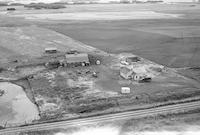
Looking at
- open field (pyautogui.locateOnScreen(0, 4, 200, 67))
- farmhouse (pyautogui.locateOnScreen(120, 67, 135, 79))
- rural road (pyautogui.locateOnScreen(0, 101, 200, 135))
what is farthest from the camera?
open field (pyautogui.locateOnScreen(0, 4, 200, 67))

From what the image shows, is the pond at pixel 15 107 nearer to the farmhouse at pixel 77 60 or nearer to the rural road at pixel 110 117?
the rural road at pixel 110 117

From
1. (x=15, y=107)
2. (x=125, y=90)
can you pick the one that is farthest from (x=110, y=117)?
(x=15, y=107)

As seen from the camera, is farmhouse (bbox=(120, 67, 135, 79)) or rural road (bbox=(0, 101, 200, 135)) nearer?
rural road (bbox=(0, 101, 200, 135))

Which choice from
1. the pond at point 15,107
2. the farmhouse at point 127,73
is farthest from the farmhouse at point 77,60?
the pond at point 15,107

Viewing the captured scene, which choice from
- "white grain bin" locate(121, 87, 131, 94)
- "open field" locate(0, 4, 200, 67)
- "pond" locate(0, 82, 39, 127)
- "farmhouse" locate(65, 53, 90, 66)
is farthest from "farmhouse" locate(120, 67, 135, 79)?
"pond" locate(0, 82, 39, 127)

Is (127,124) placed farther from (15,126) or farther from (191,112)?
(15,126)

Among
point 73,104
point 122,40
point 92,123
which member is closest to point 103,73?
point 73,104

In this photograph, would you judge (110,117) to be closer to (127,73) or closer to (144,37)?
(127,73)

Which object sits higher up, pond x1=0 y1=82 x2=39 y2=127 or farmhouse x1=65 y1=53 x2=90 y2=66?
farmhouse x1=65 y1=53 x2=90 y2=66

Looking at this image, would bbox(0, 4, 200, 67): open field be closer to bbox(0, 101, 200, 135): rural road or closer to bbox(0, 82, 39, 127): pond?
bbox(0, 101, 200, 135): rural road

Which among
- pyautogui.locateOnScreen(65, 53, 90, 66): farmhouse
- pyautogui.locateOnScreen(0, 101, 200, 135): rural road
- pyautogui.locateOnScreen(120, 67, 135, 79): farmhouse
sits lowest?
pyautogui.locateOnScreen(0, 101, 200, 135): rural road
